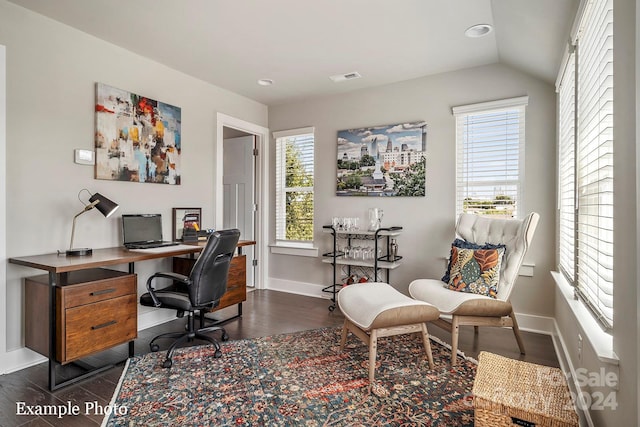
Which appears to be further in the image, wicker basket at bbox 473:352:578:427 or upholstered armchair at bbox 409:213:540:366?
upholstered armchair at bbox 409:213:540:366

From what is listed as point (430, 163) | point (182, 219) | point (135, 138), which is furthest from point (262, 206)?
→ point (430, 163)

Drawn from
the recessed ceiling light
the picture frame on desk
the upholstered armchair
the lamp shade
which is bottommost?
the upholstered armchair

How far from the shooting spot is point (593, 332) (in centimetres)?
166

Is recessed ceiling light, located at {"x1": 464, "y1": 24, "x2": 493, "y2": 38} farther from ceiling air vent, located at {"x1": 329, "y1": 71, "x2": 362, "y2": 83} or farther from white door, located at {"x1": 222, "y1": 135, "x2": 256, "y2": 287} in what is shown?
white door, located at {"x1": 222, "y1": 135, "x2": 256, "y2": 287}

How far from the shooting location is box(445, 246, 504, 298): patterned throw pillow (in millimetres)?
2783

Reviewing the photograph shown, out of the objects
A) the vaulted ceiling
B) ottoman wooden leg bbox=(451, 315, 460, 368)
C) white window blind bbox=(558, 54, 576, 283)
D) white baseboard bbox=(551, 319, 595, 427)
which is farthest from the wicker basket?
the vaulted ceiling

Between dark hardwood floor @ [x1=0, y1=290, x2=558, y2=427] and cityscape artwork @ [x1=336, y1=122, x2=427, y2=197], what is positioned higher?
cityscape artwork @ [x1=336, y1=122, x2=427, y2=197]

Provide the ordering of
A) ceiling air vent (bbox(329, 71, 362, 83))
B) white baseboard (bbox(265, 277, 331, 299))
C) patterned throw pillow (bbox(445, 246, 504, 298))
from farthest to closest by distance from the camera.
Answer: white baseboard (bbox(265, 277, 331, 299)) < ceiling air vent (bbox(329, 71, 362, 83)) < patterned throw pillow (bbox(445, 246, 504, 298))

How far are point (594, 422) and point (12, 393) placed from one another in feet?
10.6

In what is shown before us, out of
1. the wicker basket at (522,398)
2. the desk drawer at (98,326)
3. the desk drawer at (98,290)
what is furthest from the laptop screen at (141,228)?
the wicker basket at (522,398)

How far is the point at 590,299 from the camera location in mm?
1870

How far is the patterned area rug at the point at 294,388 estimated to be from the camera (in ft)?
6.22

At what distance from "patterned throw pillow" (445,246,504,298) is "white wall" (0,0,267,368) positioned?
283 centimetres

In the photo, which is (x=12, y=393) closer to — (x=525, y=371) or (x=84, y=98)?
(x=84, y=98)
